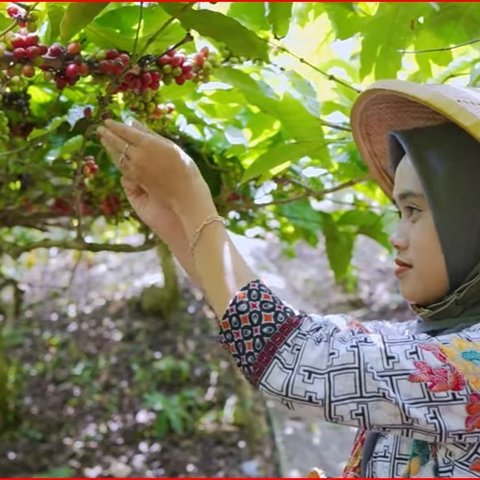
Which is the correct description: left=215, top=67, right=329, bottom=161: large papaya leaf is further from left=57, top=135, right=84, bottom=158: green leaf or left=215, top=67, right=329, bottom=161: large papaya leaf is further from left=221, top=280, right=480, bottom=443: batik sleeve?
left=221, top=280, right=480, bottom=443: batik sleeve

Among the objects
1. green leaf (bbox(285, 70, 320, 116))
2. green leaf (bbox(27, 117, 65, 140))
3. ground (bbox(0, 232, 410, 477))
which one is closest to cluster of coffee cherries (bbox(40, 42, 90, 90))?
green leaf (bbox(27, 117, 65, 140))

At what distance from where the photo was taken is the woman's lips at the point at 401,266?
0.93 metres

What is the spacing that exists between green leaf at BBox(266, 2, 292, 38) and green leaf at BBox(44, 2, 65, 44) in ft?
0.91

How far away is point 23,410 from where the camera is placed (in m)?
3.20

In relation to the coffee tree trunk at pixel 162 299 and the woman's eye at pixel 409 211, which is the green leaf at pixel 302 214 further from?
the coffee tree trunk at pixel 162 299

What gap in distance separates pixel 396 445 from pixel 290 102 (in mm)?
465

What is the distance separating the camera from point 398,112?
1.03m

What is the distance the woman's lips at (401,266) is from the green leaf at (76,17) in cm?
43

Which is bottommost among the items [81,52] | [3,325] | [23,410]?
[23,410]

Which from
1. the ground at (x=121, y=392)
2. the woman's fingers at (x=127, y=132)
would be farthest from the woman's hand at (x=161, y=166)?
the ground at (x=121, y=392)

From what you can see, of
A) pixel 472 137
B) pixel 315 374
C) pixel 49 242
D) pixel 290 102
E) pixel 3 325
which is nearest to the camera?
pixel 315 374

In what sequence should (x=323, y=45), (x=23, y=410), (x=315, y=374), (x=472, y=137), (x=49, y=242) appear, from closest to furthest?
(x=315, y=374)
(x=472, y=137)
(x=323, y=45)
(x=49, y=242)
(x=23, y=410)

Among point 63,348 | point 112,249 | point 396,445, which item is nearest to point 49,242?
point 112,249

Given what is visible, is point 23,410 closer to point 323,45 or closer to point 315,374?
point 323,45
